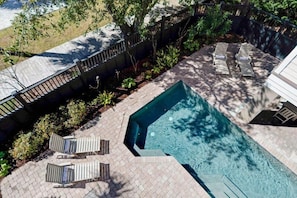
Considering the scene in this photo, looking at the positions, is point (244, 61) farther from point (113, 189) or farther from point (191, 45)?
point (113, 189)

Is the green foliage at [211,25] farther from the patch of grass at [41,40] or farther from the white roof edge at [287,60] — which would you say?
the patch of grass at [41,40]

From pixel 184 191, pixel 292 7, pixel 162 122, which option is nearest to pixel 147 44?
pixel 162 122

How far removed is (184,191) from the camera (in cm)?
773

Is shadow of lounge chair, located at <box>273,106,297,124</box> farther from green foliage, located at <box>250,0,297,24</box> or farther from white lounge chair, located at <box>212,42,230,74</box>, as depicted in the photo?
green foliage, located at <box>250,0,297,24</box>

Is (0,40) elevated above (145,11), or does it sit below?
below

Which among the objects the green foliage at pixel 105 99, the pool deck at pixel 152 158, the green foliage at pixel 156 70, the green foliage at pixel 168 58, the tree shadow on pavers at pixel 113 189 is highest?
the green foliage at pixel 168 58

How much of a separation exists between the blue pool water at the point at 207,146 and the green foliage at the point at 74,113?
2.20m

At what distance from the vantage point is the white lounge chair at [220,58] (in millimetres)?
11438

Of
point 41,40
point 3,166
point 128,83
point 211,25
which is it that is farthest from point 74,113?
point 211,25

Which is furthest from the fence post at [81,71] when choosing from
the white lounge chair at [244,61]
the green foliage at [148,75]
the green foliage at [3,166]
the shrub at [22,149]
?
the white lounge chair at [244,61]

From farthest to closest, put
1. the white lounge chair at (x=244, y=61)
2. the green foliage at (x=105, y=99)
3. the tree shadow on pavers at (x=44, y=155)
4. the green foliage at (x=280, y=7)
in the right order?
1. the green foliage at (x=280, y=7)
2. the white lounge chair at (x=244, y=61)
3. the green foliage at (x=105, y=99)
4. the tree shadow on pavers at (x=44, y=155)

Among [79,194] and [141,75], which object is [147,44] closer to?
[141,75]

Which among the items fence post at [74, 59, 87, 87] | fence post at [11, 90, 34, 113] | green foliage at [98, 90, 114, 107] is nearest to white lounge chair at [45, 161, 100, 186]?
fence post at [11, 90, 34, 113]

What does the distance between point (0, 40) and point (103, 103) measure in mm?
8084
